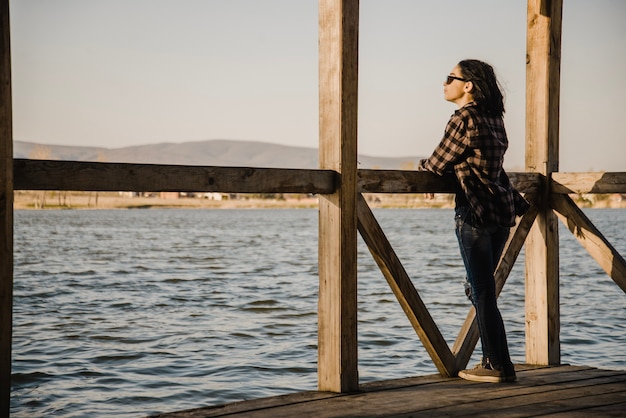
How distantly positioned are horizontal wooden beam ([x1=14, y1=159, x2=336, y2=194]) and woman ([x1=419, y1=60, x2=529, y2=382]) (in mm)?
648

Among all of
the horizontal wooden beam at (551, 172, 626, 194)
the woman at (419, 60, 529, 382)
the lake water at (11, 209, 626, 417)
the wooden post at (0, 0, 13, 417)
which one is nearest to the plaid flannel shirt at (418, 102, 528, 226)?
the woman at (419, 60, 529, 382)

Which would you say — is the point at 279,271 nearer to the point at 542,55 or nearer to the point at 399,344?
the point at 399,344

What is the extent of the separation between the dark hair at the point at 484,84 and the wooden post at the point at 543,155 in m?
0.87

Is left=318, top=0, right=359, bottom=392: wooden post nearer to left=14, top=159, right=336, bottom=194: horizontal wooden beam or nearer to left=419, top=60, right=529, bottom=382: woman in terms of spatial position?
left=14, top=159, right=336, bottom=194: horizontal wooden beam

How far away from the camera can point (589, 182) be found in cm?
457

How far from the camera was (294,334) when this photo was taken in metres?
10.9

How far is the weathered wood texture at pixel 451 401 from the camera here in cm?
345

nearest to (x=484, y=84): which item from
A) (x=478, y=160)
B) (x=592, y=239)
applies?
(x=478, y=160)

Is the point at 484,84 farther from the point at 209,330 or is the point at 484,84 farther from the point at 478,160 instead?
the point at 209,330

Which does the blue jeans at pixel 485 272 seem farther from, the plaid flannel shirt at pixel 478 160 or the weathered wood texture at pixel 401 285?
the weathered wood texture at pixel 401 285

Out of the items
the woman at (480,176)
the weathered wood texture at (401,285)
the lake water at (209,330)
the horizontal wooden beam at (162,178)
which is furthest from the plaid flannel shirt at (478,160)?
the lake water at (209,330)

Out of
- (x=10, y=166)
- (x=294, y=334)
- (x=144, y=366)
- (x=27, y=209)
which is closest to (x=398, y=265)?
(x=10, y=166)

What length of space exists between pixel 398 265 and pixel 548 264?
120cm

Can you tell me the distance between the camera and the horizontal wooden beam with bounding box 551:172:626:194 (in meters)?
4.45
